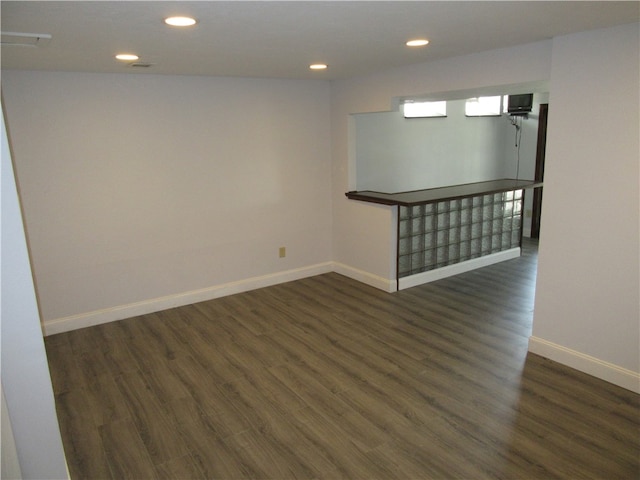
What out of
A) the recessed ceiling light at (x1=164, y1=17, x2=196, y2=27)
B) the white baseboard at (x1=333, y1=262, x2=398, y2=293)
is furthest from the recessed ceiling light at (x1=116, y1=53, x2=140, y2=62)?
the white baseboard at (x1=333, y1=262, x2=398, y2=293)

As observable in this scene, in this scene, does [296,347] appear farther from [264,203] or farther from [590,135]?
[590,135]

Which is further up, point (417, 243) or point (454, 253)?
point (417, 243)

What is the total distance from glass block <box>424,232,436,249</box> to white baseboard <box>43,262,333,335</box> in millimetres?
1127

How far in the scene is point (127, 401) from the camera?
9.14 ft

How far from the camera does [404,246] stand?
4594 mm

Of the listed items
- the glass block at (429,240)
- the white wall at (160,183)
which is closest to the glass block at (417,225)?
the glass block at (429,240)

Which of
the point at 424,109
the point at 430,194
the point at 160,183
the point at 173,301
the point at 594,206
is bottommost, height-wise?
the point at 173,301

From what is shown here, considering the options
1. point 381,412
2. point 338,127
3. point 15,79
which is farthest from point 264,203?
point 381,412

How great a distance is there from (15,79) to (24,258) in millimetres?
2374

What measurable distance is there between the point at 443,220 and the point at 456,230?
0.26 meters

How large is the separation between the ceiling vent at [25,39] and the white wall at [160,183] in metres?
1.11

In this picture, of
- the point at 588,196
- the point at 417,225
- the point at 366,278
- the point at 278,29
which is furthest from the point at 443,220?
the point at 278,29

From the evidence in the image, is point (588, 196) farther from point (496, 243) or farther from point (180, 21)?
point (496, 243)

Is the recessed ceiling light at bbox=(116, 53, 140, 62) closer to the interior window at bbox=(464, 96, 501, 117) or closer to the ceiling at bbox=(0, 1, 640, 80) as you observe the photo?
the ceiling at bbox=(0, 1, 640, 80)
